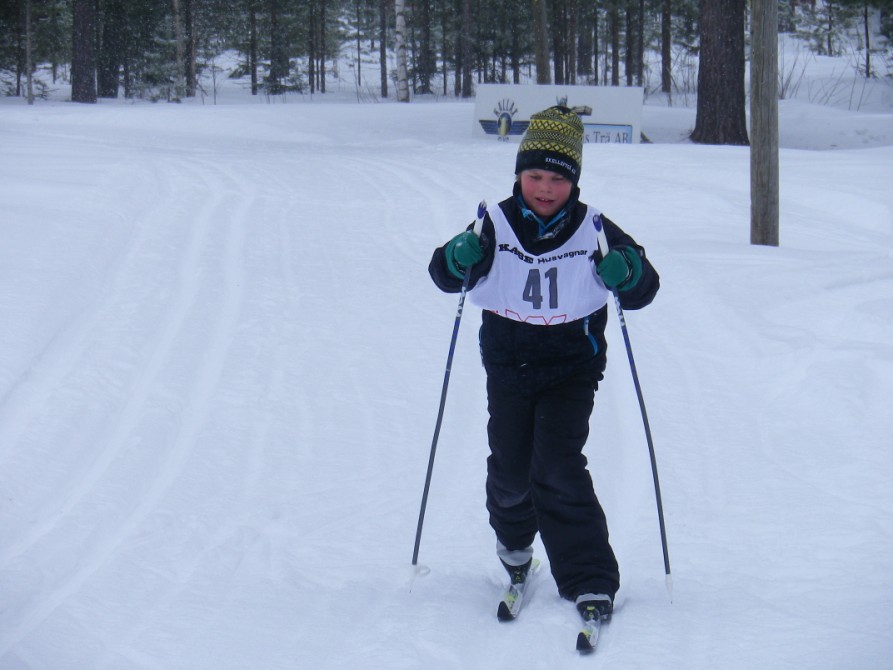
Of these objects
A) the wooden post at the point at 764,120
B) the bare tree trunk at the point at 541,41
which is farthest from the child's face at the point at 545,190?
the bare tree trunk at the point at 541,41

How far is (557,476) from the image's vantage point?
3180 mm

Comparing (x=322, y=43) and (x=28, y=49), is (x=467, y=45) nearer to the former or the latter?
(x=322, y=43)

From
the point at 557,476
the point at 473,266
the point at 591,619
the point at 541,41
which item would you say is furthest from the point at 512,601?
the point at 541,41

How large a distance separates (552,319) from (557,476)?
0.51m

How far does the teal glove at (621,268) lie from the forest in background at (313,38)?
63.7 feet

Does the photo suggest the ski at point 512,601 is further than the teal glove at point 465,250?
Yes

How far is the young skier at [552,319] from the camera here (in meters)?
3.11

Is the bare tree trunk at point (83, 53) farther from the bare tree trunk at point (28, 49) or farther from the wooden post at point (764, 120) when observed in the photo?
the wooden post at point (764, 120)

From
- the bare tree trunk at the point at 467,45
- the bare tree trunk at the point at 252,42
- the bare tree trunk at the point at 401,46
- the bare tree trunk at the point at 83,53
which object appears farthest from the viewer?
the bare tree trunk at the point at 252,42

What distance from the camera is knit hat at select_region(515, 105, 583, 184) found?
3.08 metres

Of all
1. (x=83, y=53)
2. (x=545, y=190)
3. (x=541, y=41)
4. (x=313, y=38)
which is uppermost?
(x=313, y=38)

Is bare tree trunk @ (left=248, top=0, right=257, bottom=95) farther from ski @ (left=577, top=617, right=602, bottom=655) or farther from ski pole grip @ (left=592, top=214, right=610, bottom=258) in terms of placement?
ski @ (left=577, top=617, right=602, bottom=655)

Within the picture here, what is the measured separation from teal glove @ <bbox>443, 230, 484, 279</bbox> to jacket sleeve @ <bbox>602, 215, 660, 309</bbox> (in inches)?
16.8

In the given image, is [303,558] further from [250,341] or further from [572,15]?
[572,15]
